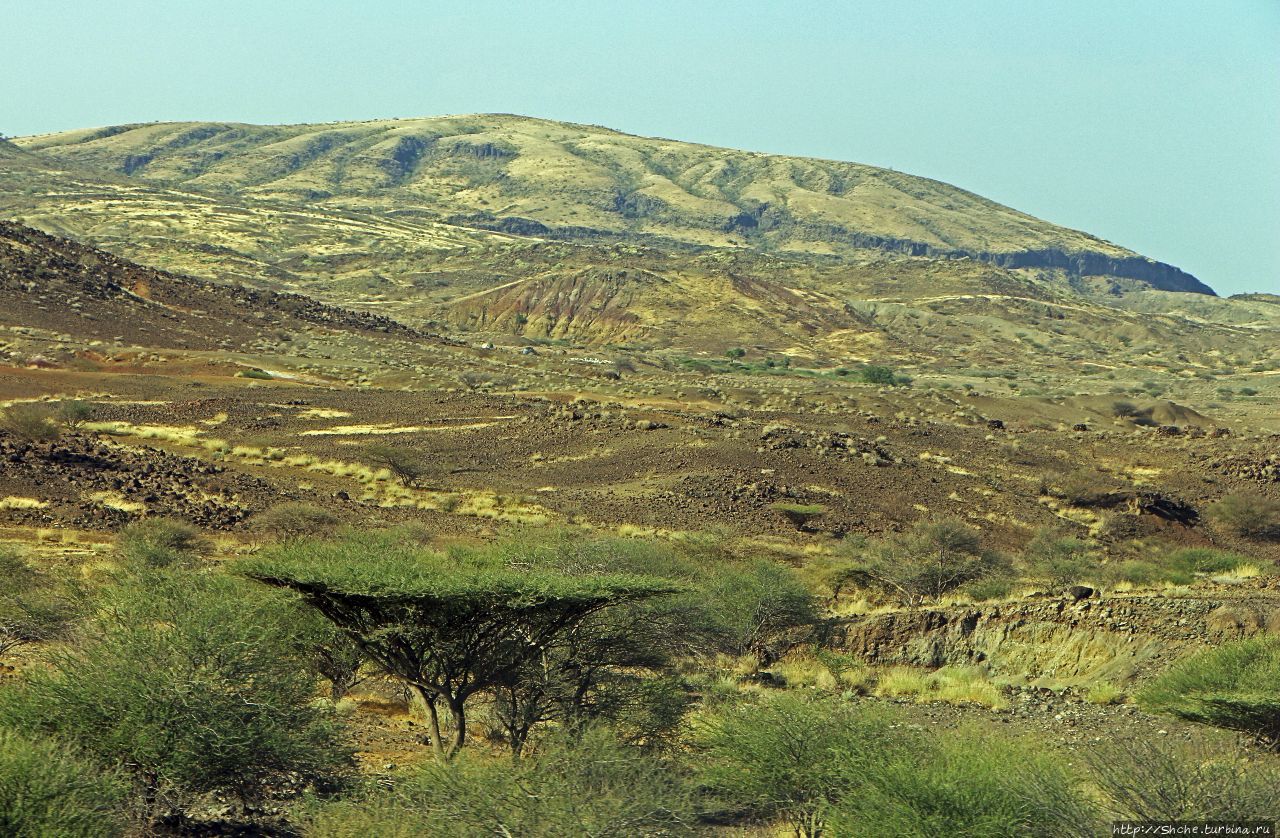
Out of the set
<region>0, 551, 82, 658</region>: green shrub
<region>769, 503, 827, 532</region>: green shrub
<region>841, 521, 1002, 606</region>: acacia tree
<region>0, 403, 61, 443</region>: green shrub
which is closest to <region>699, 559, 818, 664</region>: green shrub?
<region>841, 521, 1002, 606</region>: acacia tree

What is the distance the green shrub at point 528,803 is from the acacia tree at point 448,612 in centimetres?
211

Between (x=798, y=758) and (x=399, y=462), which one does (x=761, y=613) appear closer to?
(x=798, y=758)

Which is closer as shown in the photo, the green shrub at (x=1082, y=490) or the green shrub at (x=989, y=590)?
the green shrub at (x=989, y=590)

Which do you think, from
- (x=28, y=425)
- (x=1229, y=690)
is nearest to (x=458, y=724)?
(x=1229, y=690)

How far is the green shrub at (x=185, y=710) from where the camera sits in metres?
12.2

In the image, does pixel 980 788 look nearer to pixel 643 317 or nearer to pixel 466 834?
pixel 466 834

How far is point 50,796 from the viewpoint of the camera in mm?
9961

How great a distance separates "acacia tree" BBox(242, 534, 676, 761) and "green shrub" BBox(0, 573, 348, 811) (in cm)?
90

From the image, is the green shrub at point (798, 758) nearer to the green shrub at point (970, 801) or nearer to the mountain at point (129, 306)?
the green shrub at point (970, 801)

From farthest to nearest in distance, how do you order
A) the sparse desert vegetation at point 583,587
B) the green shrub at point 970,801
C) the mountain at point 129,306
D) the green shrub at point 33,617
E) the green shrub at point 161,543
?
the mountain at point 129,306 → the green shrub at point 161,543 → the green shrub at point 33,617 → the sparse desert vegetation at point 583,587 → the green shrub at point 970,801

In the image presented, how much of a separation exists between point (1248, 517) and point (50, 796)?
42683mm

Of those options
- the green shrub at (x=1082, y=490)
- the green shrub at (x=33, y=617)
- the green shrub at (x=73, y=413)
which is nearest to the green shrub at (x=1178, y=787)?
the green shrub at (x=33, y=617)

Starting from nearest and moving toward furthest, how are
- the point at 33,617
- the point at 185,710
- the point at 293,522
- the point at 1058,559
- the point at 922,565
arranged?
the point at 185,710
the point at 33,617
the point at 922,565
the point at 293,522
the point at 1058,559

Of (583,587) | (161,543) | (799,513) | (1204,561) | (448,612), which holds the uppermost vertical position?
(583,587)
